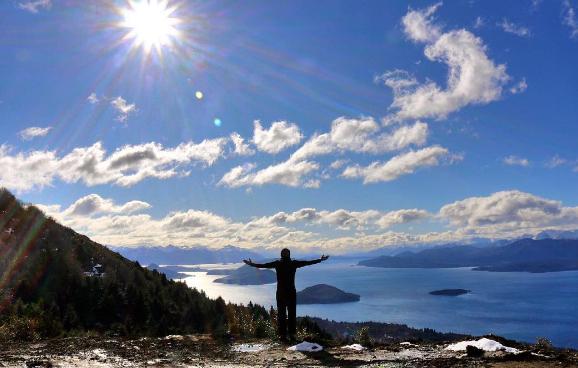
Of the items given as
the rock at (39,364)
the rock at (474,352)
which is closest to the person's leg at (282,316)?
the rock at (474,352)

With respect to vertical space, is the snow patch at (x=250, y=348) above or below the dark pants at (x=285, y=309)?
below

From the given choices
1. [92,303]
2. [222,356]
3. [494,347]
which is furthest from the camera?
[92,303]

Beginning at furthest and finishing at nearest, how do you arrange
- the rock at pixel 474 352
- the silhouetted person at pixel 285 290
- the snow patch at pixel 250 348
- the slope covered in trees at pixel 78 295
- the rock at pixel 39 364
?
the slope covered in trees at pixel 78 295
the silhouetted person at pixel 285 290
the snow patch at pixel 250 348
the rock at pixel 474 352
the rock at pixel 39 364

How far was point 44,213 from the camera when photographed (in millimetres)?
47594

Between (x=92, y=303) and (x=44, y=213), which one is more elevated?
(x=44, y=213)

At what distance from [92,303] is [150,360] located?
2178cm

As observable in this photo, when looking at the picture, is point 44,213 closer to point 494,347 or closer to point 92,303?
point 92,303

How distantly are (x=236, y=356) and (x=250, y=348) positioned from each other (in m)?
1.37

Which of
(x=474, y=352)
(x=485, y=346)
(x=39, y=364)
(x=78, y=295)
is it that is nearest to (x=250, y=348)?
(x=39, y=364)

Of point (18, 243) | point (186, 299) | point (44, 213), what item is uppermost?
point (44, 213)

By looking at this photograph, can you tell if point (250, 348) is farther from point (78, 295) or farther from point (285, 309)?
point (78, 295)

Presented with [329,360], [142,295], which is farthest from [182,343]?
[142,295]

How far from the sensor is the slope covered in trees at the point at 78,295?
18.3 metres

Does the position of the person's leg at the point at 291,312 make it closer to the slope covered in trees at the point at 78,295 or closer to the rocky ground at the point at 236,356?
the rocky ground at the point at 236,356
